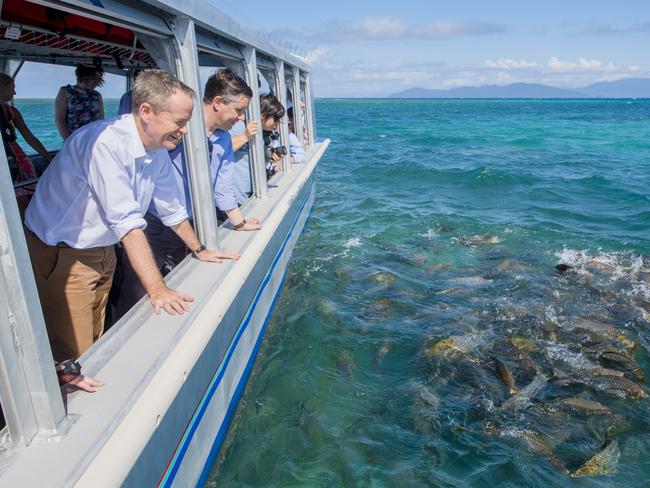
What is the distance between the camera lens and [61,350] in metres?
3.08

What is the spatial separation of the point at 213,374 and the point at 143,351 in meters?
0.83

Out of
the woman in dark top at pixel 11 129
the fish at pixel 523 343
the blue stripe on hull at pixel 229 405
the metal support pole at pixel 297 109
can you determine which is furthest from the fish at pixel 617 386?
the metal support pole at pixel 297 109

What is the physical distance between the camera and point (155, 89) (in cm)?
277

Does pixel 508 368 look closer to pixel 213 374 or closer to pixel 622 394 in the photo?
pixel 622 394

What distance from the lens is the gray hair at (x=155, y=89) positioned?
277cm

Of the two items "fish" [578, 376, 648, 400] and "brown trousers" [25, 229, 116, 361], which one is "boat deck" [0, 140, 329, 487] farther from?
"fish" [578, 376, 648, 400]

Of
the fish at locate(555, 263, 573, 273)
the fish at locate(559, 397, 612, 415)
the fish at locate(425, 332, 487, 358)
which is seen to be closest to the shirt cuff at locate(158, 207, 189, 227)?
the fish at locate(425, 332, 487, 358)

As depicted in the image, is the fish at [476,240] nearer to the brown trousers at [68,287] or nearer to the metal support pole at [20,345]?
the brown trousers at [68,287]

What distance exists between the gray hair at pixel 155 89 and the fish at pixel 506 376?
385 cm

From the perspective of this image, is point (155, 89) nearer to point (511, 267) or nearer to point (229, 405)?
point (229, 405)

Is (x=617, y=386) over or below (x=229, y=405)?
below

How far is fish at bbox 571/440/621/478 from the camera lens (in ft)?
12.9

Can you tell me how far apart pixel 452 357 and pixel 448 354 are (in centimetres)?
7

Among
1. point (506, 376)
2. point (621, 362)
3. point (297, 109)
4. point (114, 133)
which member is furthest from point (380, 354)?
point (297, 109)
